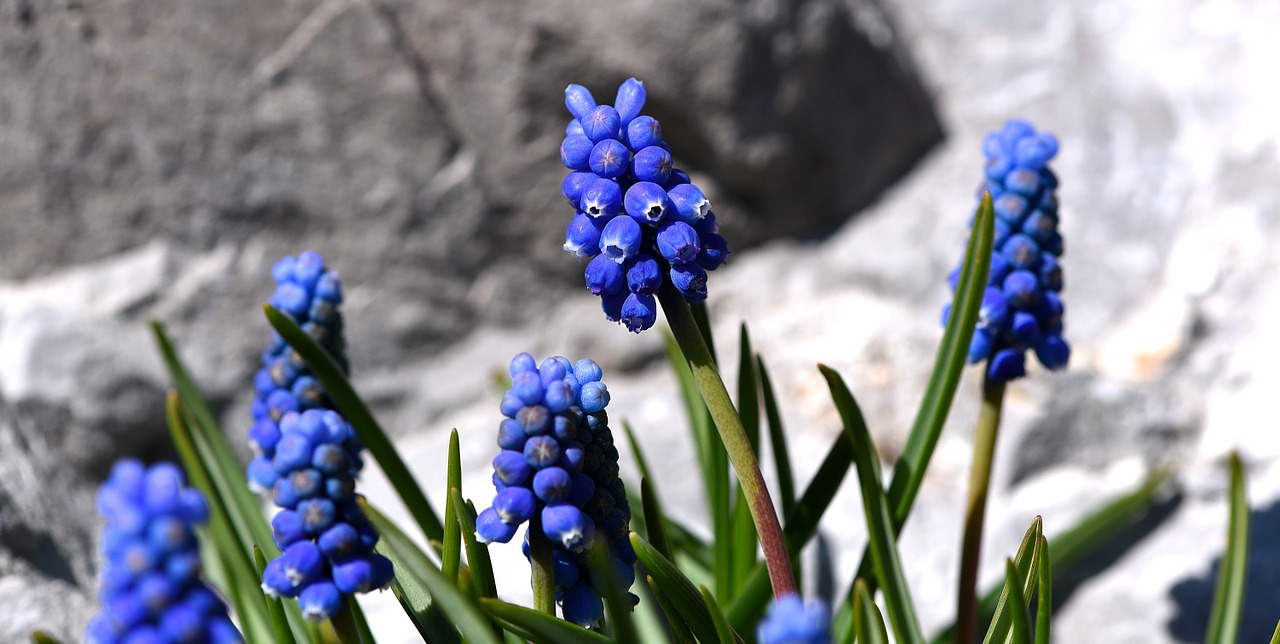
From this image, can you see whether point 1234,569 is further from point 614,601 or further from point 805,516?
point 614,601

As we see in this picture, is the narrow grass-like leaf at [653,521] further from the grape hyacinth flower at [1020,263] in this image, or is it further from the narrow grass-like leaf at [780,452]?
the grape hyacinth flower at [1020,263]

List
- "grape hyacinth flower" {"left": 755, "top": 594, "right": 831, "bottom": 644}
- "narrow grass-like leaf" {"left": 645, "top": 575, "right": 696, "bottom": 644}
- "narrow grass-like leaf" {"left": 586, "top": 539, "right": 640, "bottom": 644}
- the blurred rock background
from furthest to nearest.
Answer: the blurred rock background → "narrow grass-like leaf" {"left": 645, "top": 575, "right": 696, "bottom": 644} → "narrow grass-like leaf" {"left": 586, "top": 539, "right": 640, "bottom": 644} → "grape hyacinth flower" {"left": 755, "top": 594, "right": 831, "bottom": 644}

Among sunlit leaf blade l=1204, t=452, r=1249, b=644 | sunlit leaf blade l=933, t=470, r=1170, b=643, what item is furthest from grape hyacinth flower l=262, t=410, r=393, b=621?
sunlit leaf blade l=1204, t=452, r=1249, b=644

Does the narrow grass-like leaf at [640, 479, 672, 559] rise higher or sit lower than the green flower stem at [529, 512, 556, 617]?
higher

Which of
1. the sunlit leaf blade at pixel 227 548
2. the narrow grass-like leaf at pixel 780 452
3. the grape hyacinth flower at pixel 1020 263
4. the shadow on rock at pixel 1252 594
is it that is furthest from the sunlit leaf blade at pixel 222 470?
the shadow on rock at pixel 1252 594

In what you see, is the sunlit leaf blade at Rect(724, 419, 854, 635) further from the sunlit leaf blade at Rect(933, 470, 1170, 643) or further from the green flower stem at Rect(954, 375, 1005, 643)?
the sunlit leaf blade at Rect(933, 470, 1170, 643)

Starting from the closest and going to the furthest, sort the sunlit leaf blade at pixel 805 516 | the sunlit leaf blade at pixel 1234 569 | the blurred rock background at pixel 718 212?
the sunlit leaf blade at pixel 805 516 → the sunlit leaf blade at pixel 1234 569 → the blurred rock background at pixel 718 212
